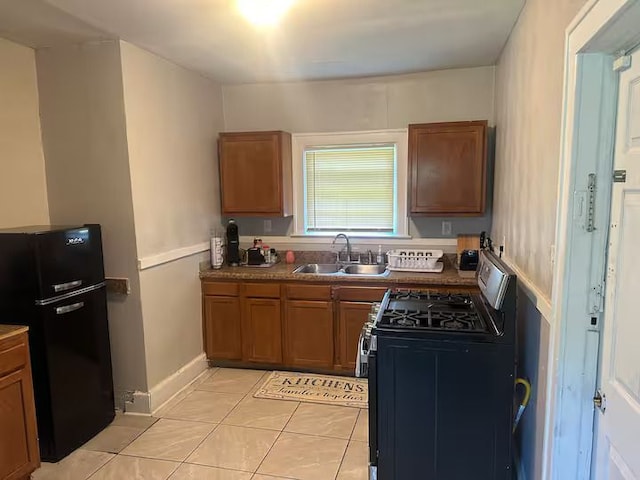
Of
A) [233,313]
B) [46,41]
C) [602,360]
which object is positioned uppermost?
[46,41]

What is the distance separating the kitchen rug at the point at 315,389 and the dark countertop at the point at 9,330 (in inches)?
68.0

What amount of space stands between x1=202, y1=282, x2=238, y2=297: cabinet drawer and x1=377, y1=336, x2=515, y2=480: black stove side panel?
201 cm

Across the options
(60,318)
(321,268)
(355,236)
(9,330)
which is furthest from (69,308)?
(355,236)

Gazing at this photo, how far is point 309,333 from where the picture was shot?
12.2ft

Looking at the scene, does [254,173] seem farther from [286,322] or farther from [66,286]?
[66,286]

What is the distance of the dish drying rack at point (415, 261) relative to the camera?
12.2 feet

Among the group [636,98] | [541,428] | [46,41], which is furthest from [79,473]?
[636,98]

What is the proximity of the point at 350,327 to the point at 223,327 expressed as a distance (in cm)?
113

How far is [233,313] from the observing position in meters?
3.85

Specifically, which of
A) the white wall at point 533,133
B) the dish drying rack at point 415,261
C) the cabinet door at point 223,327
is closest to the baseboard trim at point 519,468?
the white wall at point 533,133

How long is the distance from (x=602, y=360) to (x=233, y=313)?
2918mm

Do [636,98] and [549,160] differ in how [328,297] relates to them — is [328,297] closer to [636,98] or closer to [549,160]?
[549,160]

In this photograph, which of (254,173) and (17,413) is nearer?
(17,413)

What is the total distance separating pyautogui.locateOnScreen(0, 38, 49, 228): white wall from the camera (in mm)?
2863
